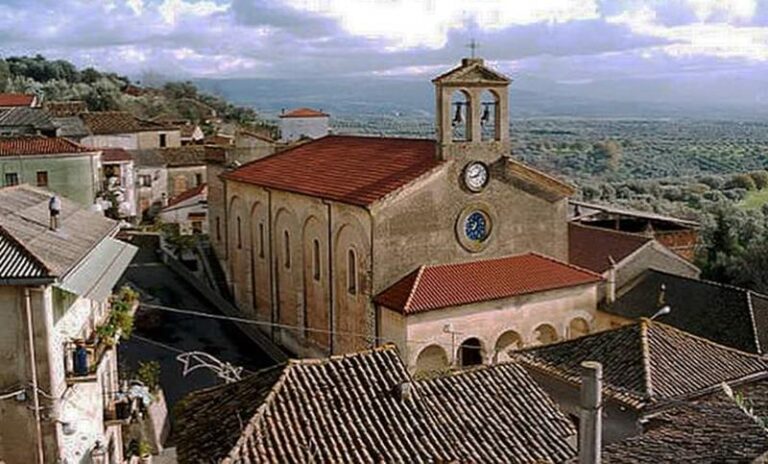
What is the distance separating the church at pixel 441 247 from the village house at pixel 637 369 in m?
7.06

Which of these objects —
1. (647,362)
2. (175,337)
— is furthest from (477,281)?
(175,337)

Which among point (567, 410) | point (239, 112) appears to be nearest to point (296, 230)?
point (567, 410)

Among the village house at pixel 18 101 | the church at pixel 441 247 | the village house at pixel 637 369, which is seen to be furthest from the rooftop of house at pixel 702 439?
the village house at pixel 18 101

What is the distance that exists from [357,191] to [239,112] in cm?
8978

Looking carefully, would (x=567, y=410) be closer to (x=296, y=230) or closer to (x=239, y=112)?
(x=296, y=230)

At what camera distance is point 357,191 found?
29828mm

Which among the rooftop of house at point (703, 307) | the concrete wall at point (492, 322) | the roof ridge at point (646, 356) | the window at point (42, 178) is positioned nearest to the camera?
the roof ridge at point (646, 356)

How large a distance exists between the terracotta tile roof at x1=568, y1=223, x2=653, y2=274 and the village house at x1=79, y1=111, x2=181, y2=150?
4332 cm

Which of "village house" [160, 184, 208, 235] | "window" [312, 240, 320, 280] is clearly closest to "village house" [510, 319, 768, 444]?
"window" [312, 240, 320, 280]

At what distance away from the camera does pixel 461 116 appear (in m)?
30.2

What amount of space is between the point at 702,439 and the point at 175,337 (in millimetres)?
24079

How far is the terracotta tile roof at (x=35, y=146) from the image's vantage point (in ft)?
129

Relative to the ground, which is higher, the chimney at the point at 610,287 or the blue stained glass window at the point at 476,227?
the blue stained glass window at the point at 476,227

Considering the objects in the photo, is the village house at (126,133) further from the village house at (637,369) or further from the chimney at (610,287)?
the village house at (637,369)
